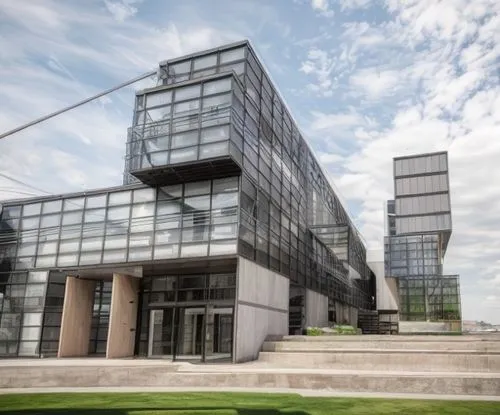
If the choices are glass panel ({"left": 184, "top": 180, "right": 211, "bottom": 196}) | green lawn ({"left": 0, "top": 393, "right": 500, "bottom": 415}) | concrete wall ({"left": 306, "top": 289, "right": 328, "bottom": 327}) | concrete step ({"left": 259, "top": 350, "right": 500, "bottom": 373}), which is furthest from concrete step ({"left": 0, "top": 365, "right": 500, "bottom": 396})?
concrete wall ({"left": 306, "top": 289, "right": 328, "bottom": 327})

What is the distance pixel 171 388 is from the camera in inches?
612

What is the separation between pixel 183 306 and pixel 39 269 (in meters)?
8.81

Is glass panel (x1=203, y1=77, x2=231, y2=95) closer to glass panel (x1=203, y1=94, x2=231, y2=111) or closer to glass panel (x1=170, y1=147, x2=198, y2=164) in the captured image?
glass panel (x1=203, y1=94, x2=231, y2=111)

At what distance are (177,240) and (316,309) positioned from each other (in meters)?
14.8

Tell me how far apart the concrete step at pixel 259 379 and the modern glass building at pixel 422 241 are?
54.5 m

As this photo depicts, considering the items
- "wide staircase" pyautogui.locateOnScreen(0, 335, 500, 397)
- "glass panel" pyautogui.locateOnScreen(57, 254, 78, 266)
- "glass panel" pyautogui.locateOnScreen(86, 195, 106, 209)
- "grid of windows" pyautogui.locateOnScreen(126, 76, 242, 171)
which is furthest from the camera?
"glass panel" pyautogui.locateOnScreen(86, 195, 106, 209)

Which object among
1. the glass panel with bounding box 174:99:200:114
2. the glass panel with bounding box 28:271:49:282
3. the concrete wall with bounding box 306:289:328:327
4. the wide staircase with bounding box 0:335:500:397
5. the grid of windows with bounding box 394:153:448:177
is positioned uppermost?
the grid of windows with bounding box 394:153:448:177

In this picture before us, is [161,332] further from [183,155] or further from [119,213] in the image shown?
[183,155]

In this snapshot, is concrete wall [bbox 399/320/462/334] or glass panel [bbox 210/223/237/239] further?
concrete wall [bbox 399/320/462/334]

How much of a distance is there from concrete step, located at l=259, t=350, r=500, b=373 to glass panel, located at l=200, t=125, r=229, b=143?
32.3ft

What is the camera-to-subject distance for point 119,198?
25.8 metres

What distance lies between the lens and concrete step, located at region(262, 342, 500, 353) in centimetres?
1958

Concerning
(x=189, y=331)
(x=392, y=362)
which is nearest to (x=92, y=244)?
(x=189, y=331)

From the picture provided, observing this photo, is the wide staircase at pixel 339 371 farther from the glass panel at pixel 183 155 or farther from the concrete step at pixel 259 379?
the glass panel at pixel 183 155
